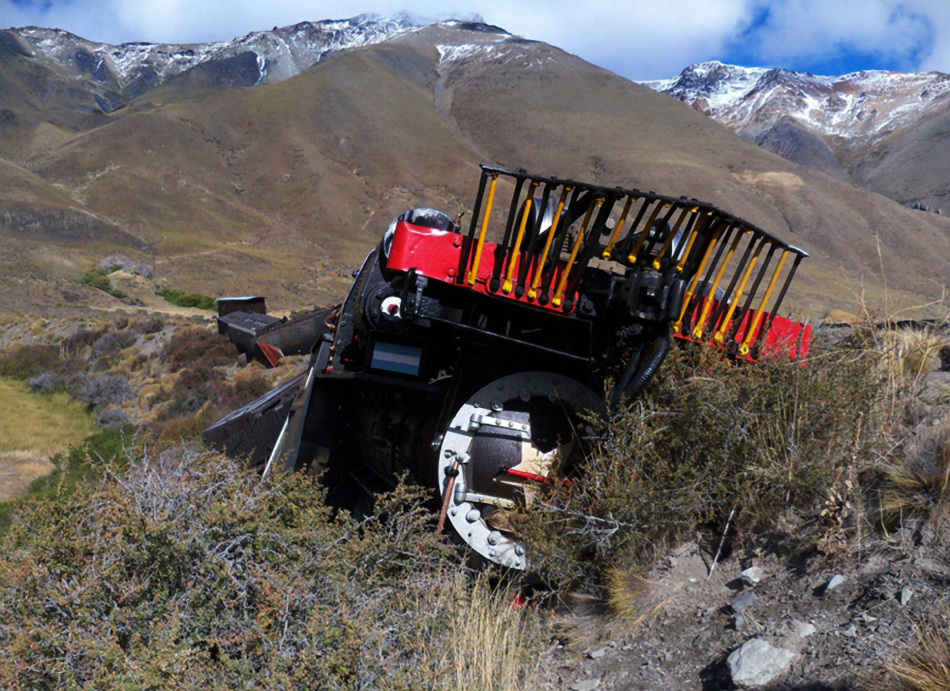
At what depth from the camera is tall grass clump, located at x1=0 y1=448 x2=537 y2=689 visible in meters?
3.08

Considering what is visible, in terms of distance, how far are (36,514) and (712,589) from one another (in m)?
3.44

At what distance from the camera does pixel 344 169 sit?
8525cm

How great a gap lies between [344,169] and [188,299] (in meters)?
48.9

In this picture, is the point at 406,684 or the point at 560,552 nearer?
the point at 406,684

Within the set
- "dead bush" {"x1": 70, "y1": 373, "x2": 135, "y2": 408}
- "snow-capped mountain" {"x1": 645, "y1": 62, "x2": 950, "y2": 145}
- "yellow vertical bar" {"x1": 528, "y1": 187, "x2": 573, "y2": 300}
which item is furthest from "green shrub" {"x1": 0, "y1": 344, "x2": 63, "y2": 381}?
"snow-capped mountain" {"x1": 645, "y1": 62, "x2": 950, "y2": 145}

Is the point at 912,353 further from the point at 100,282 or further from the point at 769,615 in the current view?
the point at 100,282

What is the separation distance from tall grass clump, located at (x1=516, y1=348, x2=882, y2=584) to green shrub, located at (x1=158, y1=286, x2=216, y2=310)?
36.5m

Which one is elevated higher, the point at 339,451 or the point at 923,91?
the point at 923,91

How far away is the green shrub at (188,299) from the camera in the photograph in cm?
3881

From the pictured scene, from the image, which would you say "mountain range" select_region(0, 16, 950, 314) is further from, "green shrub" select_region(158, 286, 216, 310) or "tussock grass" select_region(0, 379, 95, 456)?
"tussock grass" select_region(0, 379, 95, 456)

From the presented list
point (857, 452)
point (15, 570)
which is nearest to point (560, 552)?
point (857, 452)

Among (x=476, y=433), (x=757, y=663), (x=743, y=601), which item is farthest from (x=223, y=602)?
(x=743, y=601)

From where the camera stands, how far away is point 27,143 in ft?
289

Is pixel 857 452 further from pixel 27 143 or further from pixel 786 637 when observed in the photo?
pixel 27 143
